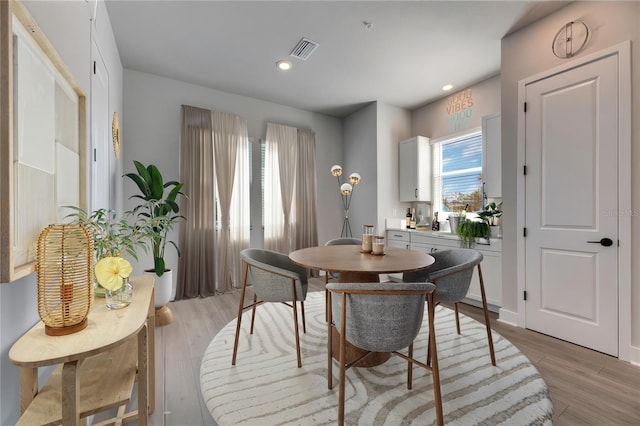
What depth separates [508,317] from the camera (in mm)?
2701

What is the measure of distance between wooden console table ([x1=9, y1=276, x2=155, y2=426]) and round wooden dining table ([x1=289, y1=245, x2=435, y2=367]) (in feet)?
3.15

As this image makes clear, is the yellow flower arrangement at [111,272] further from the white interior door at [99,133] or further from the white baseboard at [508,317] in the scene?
the white baseboard at [508,317]

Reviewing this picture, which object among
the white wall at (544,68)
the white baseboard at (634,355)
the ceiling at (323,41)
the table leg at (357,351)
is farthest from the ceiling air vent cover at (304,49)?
the white baseboard at (634,355)

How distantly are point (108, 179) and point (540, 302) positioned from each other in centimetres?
409

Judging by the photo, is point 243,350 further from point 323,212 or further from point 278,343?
point 323,212

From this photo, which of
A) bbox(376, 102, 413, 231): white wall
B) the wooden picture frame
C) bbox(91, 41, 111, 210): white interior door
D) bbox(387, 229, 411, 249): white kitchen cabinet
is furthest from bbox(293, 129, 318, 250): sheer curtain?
the wooden picture frame

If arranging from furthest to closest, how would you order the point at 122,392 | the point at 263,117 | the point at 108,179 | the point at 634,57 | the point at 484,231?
the point at 263,117 → the point at 484,231 → the point at 108,179 → the point at 634,57 → the point at 122,392

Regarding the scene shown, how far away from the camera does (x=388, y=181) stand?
4352 mm

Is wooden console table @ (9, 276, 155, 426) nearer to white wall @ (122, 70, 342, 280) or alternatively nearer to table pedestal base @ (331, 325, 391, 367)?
table pedestal base @ (331, 325, 391, 367)

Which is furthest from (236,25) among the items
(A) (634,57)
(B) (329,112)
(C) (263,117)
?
(A) (634,57)

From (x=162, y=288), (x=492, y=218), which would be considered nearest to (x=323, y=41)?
(x=492, y=218)

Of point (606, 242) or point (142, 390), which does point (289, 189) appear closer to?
point (142, 390)

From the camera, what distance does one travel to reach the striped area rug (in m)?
1.45

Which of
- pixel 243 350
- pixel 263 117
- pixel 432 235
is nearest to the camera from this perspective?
pixel 243 350
